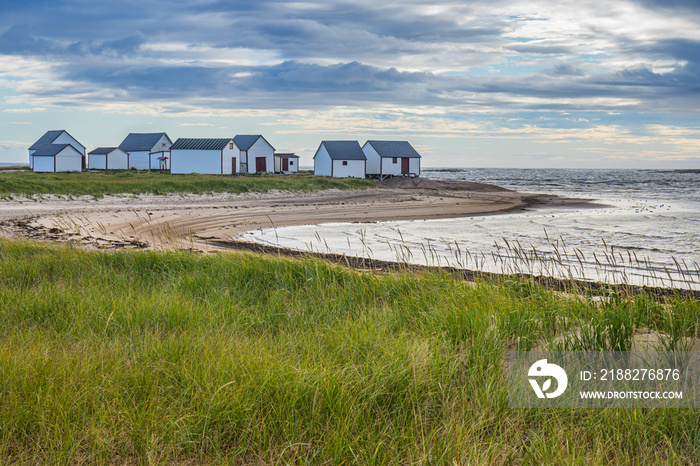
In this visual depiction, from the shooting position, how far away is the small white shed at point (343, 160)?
68.4 meters

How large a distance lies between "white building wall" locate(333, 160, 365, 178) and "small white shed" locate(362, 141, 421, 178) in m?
2.95

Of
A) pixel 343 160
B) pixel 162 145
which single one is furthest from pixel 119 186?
pixel 162 145

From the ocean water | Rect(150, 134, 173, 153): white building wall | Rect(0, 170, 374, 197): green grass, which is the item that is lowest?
the ocean water

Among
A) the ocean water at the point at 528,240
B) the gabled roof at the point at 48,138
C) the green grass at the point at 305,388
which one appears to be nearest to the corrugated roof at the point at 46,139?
the gabled roof at the point at 48,138

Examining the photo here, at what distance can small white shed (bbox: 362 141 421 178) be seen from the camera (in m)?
70.8

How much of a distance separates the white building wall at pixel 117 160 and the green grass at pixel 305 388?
77017mm

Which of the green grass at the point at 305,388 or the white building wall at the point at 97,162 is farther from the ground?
the white building wall at the point at 97,162

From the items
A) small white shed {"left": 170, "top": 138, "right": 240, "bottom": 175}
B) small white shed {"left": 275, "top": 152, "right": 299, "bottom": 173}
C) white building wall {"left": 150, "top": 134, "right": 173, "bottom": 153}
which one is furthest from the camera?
small white shed {"left": 275, "top": 152, "right": 299, "bottom": 173}

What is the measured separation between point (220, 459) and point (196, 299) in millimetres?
3870

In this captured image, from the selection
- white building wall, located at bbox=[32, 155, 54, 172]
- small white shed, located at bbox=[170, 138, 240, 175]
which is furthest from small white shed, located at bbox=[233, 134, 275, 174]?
white building wall, located at bbox=[32, 155, 54, 172]

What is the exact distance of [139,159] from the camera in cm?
7800

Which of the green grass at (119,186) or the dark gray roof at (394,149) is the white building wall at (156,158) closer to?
the dark gray roof at (394,149)

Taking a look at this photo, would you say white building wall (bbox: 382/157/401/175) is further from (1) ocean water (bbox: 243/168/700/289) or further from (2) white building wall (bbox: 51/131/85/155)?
(1) ocean water (bbox: 243/168/700/289)

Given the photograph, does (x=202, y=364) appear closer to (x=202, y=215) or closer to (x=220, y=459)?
(x=220, y=459)
